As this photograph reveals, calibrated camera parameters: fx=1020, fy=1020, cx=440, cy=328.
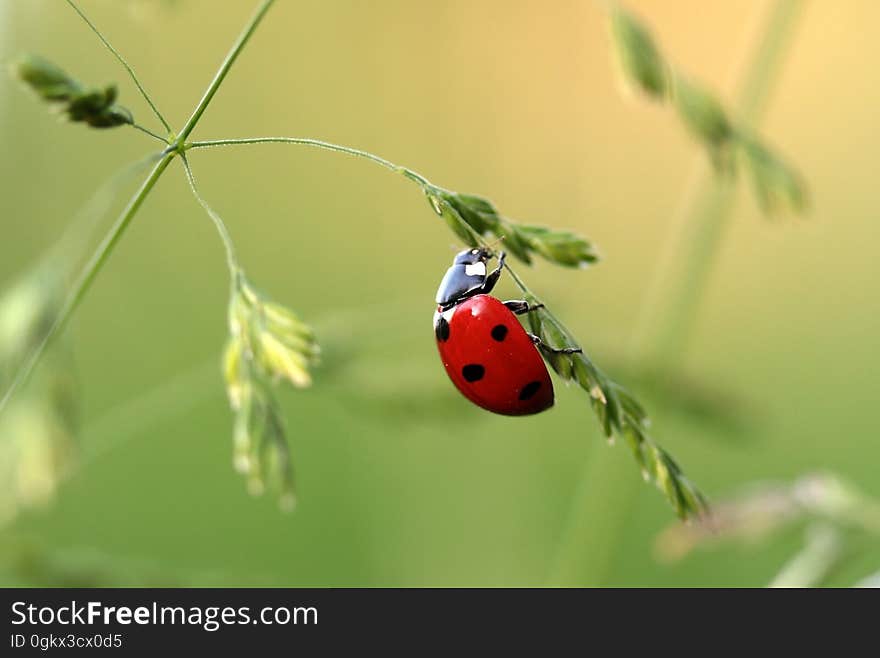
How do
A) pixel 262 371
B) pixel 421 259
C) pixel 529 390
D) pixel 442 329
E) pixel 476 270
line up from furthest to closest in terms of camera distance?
pixel 421 259 < pixel 476 270 < pixel 442 329 < pixel 529 390 < pixel 262 371

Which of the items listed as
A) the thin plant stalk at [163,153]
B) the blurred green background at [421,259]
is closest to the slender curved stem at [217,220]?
the thin plant stalk at [163,153]

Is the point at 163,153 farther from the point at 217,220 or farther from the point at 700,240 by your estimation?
the point at 700,240

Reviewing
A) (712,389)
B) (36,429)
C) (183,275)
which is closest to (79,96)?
(36,429)

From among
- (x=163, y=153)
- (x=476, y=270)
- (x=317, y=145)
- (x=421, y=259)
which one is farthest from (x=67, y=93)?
(x=421, y=259)

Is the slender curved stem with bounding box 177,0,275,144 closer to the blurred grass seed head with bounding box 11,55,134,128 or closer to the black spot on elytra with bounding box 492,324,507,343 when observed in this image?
the blurred grass seed head with bounding box 11,55,134,128

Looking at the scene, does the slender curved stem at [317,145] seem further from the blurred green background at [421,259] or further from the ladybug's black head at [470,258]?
the blurred green background at [421,259]
